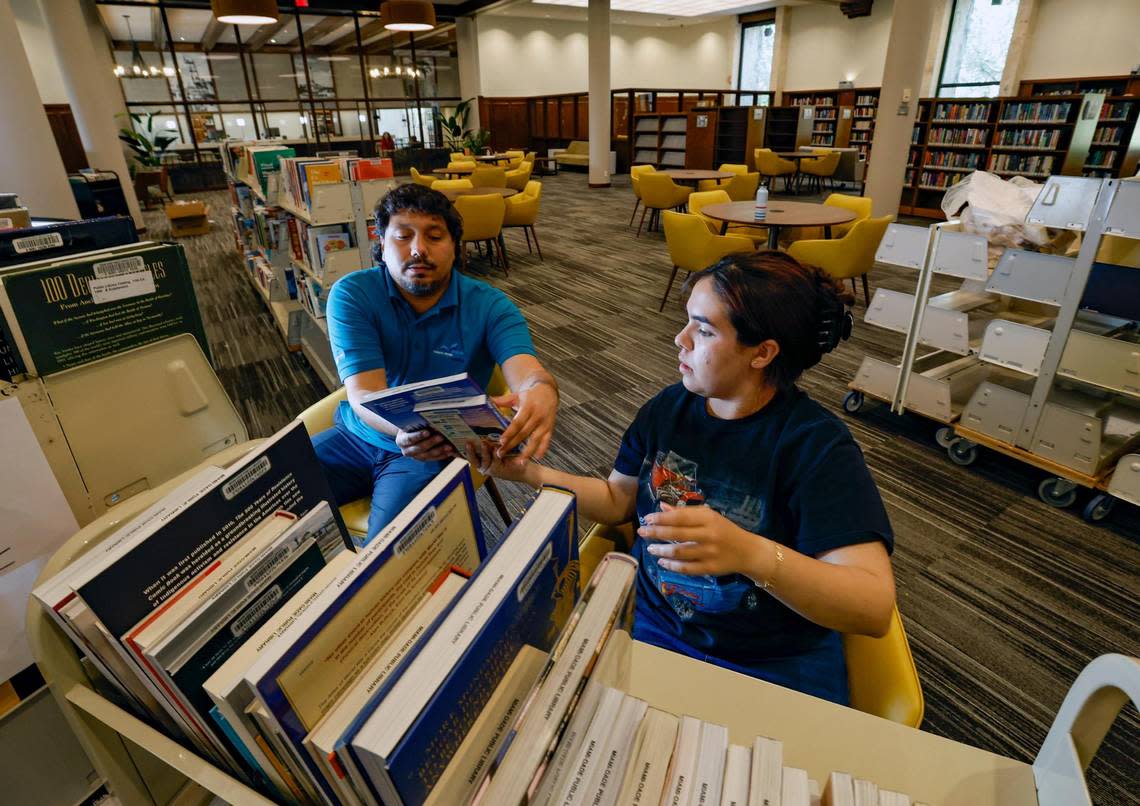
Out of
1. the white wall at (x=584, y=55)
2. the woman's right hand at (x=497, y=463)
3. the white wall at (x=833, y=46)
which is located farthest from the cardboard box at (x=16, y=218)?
the white wall at (x=833, y=46)

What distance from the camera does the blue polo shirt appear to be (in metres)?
1.90

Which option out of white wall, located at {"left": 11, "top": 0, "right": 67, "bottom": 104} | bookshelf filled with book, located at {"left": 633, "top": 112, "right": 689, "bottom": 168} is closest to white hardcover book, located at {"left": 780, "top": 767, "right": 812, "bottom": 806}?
bookshelf filled with book, located at {"left": 633, "top": 112, "right": 689, "bottom": 168}

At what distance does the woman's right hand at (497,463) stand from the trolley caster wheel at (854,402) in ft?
9.08

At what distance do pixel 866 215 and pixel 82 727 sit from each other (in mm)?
5784

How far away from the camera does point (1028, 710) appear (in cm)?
183

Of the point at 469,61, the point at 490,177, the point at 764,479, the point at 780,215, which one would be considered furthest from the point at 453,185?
the point at 469,61

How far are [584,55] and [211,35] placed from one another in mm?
9703

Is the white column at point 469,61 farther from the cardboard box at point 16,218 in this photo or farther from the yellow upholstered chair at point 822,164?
the cardboard box at point 16,218

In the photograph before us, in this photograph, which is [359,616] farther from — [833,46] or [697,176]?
[833,46]

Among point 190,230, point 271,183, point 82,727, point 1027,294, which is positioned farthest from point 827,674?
point 190,230

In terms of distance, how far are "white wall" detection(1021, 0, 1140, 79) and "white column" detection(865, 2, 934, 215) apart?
19.2ft

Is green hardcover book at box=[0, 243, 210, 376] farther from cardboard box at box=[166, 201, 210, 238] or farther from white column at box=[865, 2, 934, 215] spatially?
cardboard box at box=[166, 201, 210, 238]

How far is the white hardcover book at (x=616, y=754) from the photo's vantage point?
23.4 inches

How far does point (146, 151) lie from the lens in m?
11.9
